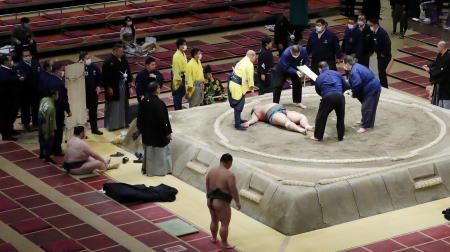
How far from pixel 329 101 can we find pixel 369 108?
2.53ft

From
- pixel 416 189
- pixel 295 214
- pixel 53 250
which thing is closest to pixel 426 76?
pixel 416 189

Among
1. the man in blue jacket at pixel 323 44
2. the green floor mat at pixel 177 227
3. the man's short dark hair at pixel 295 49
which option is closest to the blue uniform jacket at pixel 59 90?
the green floor mat at pixel 177 227

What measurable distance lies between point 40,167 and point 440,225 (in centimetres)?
522

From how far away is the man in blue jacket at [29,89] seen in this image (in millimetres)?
15445

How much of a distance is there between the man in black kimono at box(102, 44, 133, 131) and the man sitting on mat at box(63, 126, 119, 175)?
166 cm

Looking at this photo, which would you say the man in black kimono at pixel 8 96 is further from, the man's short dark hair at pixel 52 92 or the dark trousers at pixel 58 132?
the man's short dark hair at pixel 52 92

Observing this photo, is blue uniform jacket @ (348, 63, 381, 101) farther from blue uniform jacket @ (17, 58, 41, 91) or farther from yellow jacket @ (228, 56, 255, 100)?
blue uniform jacket @ (17, 58, 41, 91)

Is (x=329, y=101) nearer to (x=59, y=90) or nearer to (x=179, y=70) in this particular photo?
(x=179, y=70)

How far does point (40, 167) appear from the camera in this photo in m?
14.2

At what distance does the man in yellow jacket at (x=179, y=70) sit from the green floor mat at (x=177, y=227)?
3633 mm

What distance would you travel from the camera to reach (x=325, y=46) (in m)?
16.8

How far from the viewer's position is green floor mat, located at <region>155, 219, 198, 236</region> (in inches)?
477

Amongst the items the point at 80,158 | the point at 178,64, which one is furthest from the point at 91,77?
the point at 80,158

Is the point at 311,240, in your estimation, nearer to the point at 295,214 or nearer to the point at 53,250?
the point at 295,214
